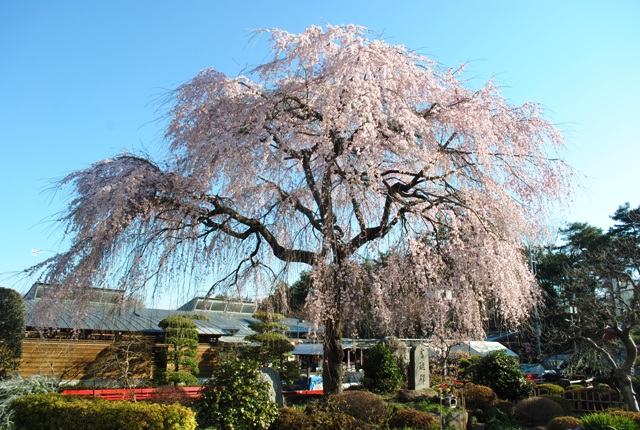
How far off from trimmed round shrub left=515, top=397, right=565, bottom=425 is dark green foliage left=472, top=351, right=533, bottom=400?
2.53 meters

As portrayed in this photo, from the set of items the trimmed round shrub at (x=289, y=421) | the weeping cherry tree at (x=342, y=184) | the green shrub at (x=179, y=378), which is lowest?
the green shrub at (x=179, y=378)

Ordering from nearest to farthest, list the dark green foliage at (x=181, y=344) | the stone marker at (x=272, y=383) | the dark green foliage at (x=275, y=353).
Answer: the stone marker at (x=272, y=383)
the dark green foliage at (x=275, y=353)
the dark green foliage at (x=181, y=344)

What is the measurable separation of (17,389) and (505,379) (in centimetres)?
1155

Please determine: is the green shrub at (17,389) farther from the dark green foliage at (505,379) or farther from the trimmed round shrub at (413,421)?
the dark green foliage at (505,379)

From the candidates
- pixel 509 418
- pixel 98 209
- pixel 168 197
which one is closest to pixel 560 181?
pixel 509 418

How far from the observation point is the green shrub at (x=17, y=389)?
9.23 m

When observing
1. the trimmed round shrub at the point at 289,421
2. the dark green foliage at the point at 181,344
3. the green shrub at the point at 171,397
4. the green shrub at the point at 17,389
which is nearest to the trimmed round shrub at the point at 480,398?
the trimmed round shrub at the point at 289,421

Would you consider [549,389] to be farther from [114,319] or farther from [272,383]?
[114,319]

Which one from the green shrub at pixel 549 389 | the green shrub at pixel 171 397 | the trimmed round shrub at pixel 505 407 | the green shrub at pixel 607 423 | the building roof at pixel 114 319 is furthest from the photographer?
the green shrub at pixel 549 389

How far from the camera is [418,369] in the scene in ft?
46.0

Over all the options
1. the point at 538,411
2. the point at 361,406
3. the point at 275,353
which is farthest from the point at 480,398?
the point at 275,353

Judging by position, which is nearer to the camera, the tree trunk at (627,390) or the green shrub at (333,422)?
the green shrub at (333,422)

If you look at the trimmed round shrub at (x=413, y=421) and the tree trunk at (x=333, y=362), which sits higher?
the tree trunk at (x=333, y=362)

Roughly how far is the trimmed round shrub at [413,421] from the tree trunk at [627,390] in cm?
463
